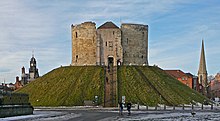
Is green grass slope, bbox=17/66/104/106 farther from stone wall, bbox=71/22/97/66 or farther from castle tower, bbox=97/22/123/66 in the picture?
castle tower, bbox=97/22/123/66

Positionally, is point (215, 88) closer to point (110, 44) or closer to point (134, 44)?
point (134, 44)

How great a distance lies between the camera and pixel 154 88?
71.2m

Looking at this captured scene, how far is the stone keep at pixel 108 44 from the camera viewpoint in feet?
270

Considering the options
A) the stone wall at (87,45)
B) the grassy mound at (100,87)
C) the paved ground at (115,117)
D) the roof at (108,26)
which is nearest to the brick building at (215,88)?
the roof at (108,26)

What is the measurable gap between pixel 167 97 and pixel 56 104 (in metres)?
18.6

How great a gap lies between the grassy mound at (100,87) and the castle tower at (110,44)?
3.81 metres

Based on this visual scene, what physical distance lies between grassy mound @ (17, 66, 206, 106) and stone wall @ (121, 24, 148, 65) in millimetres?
3265

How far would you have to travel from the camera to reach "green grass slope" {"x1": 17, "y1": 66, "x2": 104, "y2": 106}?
217ft

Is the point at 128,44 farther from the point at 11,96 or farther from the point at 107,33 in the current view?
the point at 11,96

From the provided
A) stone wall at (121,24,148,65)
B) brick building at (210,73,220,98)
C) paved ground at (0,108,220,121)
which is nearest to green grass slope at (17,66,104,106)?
stone wall at (121,24,148,65)

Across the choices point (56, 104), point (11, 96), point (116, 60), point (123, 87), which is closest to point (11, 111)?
point (11, 96)

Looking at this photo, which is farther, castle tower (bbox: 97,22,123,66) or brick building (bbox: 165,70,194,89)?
brick building (bbox: 165,70,194,89)

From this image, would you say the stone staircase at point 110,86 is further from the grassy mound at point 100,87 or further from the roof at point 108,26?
the roof at point 108,26

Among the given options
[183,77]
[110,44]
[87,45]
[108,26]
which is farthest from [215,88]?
[87,45]
